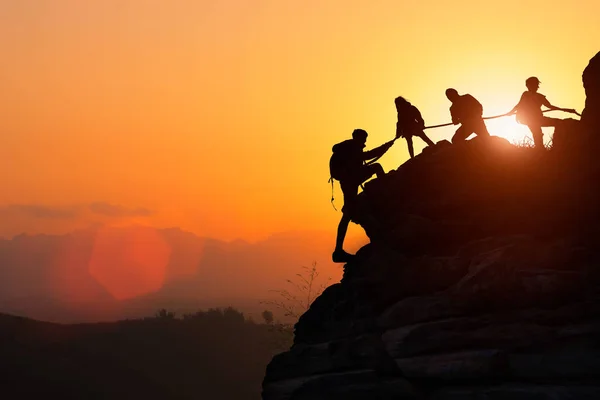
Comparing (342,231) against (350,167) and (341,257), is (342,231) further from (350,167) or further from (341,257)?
(350,167)

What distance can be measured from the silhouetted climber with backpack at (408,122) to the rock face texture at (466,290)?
4.12 feet

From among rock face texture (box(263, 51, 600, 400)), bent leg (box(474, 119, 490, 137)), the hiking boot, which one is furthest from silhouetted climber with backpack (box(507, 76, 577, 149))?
the hiking boot

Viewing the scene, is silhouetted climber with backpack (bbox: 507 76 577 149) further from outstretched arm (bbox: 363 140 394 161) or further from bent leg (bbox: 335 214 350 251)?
bent leg (bbox: 335 214 350 251)

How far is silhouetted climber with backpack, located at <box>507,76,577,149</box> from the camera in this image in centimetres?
1708

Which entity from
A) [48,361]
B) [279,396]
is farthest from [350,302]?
[48,361]

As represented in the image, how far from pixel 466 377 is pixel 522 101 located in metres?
8.90

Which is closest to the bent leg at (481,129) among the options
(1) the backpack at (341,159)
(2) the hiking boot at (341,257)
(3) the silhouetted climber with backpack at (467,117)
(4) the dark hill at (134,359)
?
(3) the silhouetted climber with backpack at (467,117)

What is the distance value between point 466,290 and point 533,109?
7.03 metres

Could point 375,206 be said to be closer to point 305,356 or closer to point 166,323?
Result: point 305,356

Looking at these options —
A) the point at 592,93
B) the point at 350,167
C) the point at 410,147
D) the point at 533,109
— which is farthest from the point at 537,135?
the point at 350,167

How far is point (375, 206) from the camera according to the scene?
16781 mm

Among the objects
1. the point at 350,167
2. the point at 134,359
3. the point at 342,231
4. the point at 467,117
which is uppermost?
the point at 467,117

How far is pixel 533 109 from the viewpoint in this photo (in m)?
17.4

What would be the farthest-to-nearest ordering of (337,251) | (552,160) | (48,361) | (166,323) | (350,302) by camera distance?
(166,323) → (48,361) → (337,251) → (350,302) → (552,160)
